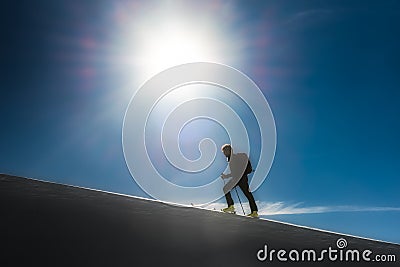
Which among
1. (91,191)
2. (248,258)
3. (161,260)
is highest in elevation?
(91,191)

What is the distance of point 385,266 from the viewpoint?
6.17 meters

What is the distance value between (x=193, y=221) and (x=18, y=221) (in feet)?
10.0

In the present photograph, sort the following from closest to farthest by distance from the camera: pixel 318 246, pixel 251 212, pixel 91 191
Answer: pixel 318 246 < pixel 91 191 < pixel 251 212

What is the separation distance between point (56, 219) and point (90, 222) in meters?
0.49

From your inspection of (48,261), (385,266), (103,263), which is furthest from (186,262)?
(385,266)

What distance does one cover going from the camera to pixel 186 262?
451cm

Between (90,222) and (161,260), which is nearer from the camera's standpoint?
(161,260)

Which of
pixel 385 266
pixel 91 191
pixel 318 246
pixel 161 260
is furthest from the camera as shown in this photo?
pixel 91 191

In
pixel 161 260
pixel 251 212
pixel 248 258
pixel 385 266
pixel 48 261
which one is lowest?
pixel 48 261

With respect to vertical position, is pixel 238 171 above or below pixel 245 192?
above

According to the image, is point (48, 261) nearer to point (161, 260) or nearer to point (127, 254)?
point (127, 254)

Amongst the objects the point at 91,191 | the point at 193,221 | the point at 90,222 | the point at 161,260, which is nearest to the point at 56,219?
the point at 90,222

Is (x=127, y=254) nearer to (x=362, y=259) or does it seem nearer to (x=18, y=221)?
(x=18, y=221)

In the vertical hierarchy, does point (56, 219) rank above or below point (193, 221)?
below
